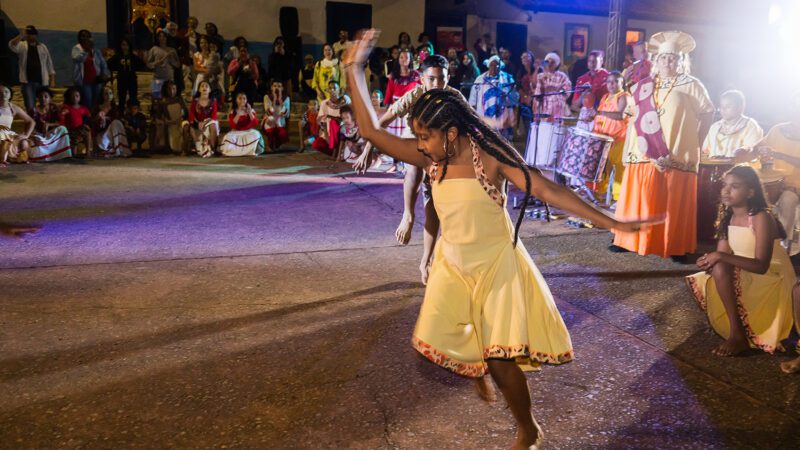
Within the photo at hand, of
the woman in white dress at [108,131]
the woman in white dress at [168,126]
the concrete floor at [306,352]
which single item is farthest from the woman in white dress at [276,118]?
the concrete floor at [306,352]

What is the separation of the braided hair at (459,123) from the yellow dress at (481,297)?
0.09 m

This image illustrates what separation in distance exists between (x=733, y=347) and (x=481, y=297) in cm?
225

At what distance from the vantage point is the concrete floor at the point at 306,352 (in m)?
3.75

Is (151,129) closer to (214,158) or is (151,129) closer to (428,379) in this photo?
(214,158)

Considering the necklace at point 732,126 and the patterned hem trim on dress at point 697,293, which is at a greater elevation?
the necklace at point 732,126

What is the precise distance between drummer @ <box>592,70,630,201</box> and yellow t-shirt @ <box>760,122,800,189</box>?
8.10ft

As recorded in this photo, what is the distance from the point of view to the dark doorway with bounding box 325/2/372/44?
2133 cm

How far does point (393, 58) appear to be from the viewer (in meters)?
17.2

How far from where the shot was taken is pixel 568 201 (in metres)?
3.34

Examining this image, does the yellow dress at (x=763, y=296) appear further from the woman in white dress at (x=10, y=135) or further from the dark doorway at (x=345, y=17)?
the dark doorway at (x=345, y=17)

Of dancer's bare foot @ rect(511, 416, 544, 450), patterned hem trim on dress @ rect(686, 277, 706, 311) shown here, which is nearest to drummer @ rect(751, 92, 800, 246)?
patterned hem trim on dress @ rect(686, 277, 706, 311)

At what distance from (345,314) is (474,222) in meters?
2.31

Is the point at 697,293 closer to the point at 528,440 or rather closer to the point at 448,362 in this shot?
the point at 528,440

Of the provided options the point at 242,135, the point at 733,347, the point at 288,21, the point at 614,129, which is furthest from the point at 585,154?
the point at 288,21
